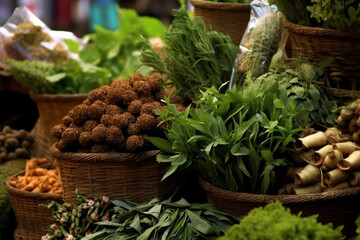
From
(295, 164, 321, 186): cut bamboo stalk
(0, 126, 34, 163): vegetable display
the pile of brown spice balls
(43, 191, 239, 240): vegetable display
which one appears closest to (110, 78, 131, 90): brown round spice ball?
the pile of brown spice balls

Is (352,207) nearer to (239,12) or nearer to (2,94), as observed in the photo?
(239,12)

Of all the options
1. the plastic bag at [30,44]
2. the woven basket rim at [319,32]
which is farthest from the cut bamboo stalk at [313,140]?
the plastic bag at [30,44]

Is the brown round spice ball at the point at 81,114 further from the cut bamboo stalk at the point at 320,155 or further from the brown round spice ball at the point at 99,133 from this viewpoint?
the cut bamboo stalk at the point at 320,155

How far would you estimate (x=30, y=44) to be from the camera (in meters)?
3.90

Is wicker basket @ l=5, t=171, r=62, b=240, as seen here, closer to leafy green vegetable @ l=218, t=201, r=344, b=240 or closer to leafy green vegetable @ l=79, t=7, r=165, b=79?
leafy green vegetable @ l=218, t=201, r=344, b=240

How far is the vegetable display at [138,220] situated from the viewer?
6.87 ft

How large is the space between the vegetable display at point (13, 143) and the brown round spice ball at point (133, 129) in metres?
1.43

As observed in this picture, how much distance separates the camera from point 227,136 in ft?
6.90

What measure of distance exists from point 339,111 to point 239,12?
0.91 metres

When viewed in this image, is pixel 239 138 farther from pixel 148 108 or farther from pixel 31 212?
pixel 31 212

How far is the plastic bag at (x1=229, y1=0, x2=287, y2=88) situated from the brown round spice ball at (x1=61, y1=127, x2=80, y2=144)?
728 millimetres

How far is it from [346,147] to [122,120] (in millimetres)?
828

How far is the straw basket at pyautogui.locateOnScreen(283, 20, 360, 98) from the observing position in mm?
2248

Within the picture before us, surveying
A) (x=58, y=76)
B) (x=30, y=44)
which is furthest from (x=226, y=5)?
(x=30, y=44)
